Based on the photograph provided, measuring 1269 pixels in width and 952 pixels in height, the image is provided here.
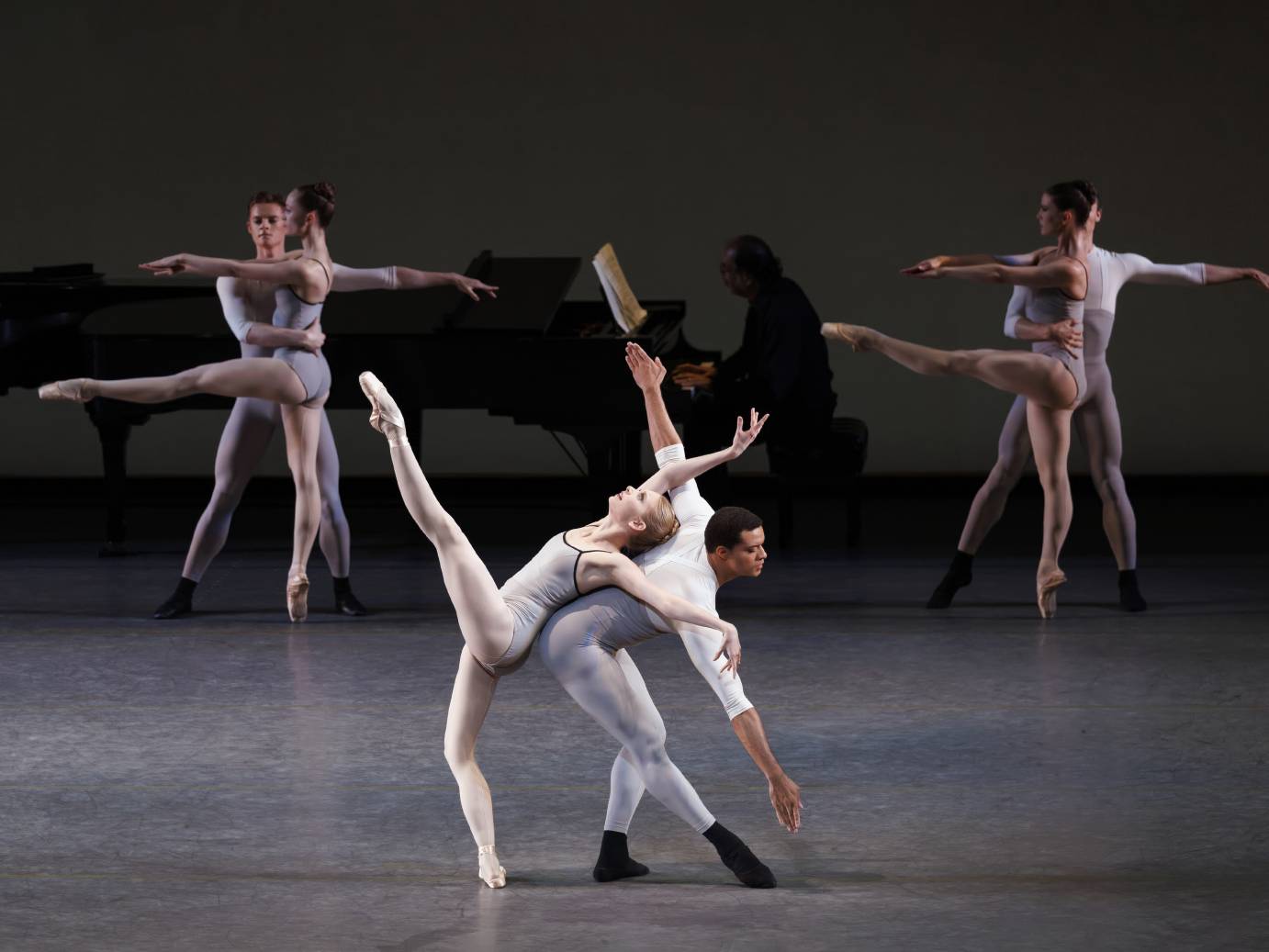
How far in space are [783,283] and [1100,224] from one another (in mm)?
3152

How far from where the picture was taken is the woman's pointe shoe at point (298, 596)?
624 cm

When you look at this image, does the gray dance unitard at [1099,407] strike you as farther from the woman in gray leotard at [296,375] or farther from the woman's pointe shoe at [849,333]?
the woman in gray leotard at [296,375]

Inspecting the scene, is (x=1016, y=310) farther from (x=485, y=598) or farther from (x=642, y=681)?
(x=485, y=598)

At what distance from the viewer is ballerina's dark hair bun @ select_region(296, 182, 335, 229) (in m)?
6.06

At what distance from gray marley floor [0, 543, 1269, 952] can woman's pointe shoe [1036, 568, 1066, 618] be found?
91mm

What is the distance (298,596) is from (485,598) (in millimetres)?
2897

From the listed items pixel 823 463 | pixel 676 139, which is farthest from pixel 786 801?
pixel 676 139

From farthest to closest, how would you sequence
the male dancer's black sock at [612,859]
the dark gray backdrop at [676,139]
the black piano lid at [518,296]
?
the dark gray backdrop at [676,139], the black piano lid at [518,296], the male dancer's black sock at [612,859]

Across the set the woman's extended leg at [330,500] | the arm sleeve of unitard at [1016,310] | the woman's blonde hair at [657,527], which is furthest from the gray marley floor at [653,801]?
the arm sleeve of unitard at [1016,310]

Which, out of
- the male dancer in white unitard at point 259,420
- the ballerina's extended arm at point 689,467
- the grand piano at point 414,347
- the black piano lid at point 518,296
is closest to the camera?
the ballerina's extended arm at point 689,467

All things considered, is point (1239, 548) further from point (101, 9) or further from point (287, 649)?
point (101, 9)

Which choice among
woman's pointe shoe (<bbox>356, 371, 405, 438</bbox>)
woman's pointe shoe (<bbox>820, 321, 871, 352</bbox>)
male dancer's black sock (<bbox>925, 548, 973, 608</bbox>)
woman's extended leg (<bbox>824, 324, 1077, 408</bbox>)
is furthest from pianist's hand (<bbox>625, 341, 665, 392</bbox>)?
male dancer's black sock (<bbox>925, 548, 973, 608</bbox>)

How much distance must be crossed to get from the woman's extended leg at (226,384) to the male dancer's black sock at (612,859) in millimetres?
2808

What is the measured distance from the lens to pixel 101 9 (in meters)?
9.84
